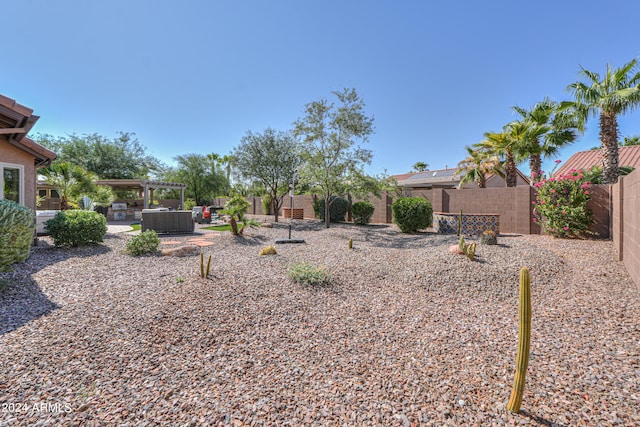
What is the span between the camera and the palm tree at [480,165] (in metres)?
15.4

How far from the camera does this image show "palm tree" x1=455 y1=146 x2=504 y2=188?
1542 cm

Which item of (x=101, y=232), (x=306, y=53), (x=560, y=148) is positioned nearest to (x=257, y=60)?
(x=306, y=53)

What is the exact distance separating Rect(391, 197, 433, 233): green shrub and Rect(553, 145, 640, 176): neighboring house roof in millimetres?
11748

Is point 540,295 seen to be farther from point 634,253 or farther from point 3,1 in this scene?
point 3,1

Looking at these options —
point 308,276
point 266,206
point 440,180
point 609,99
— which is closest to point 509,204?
point 609,99

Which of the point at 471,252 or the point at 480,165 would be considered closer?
the point at 471,252

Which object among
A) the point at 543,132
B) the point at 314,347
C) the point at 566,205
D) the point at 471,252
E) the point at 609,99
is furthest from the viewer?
the point at 543,132

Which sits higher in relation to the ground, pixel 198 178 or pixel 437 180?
pixel 198 178

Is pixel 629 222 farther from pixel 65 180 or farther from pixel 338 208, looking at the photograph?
pixel 65 180

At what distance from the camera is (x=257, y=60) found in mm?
11000

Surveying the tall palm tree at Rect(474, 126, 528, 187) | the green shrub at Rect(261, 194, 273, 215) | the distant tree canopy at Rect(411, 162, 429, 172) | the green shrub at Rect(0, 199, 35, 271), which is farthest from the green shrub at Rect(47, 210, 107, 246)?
the distant tree canopy at Rect(411, 162, 429, 172)

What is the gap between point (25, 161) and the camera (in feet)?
26.2

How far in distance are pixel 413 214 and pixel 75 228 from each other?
10469mm

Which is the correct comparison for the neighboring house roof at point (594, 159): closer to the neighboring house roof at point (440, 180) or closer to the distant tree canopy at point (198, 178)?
the neighboring house roof at point (440, 180)
